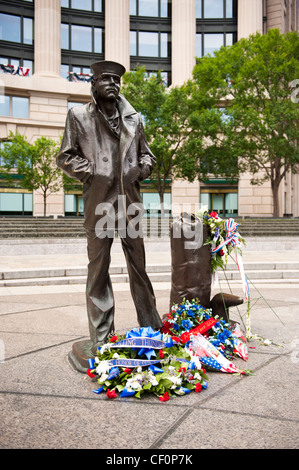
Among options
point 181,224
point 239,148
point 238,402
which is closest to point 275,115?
point 239,148

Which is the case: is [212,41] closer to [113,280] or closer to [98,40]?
[98,40]

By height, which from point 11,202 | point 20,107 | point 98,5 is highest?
point 98,5

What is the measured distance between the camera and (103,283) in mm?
4051

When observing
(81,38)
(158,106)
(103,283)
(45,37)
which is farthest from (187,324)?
(81,38)

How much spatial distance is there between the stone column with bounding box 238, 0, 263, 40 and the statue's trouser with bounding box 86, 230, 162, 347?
43.1 metres

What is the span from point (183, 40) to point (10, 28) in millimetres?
16298

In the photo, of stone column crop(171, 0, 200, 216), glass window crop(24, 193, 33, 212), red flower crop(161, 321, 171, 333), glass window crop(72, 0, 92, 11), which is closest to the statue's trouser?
red flower crop(161, 321, 171, 333)

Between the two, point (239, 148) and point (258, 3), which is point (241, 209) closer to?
point (239, 148)

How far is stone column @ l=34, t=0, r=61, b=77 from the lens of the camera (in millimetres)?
39094

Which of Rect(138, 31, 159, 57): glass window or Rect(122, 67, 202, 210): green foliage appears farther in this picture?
Rect(138, 31, 159, 57): glass window

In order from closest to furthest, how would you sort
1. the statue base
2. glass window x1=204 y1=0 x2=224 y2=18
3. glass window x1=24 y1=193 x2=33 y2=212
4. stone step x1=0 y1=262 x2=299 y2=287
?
the statue base → stone step x1=0 y1=262 x2=299 y2=287 → glass window x1=24 y1=193 x2=33 y2=212 → glass window x1=204 y1=0 x2=224 y2=18

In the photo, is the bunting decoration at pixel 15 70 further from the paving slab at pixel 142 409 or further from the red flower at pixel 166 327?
the red flower at pixel 166 327

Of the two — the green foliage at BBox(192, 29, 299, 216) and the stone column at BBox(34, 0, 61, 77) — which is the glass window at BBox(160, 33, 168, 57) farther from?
the green foliage at BBox(192, 29, 299, 216)
